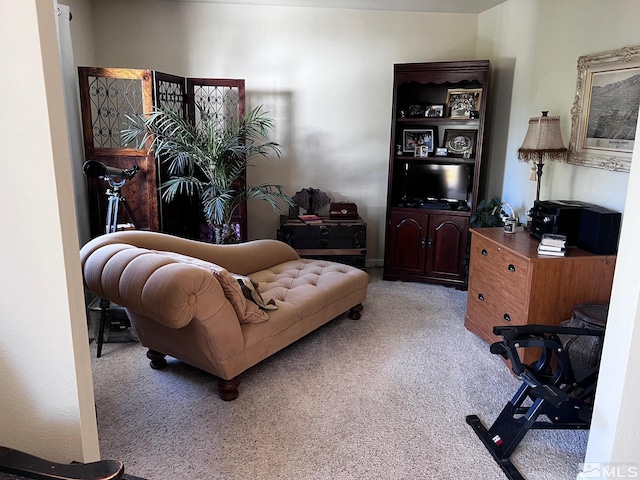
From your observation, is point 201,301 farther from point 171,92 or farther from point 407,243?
point 407,243

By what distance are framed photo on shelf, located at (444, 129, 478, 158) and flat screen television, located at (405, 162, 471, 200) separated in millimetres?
134

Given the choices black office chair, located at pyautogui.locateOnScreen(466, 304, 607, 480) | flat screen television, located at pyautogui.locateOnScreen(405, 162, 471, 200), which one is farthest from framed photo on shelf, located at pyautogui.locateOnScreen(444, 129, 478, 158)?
black office chair, located at pyautogui.locateOnScreen(466, 304, 607, 480)

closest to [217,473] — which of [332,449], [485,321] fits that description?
[332,449]

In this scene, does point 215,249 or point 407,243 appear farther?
point 407,243

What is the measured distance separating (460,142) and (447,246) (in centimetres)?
100

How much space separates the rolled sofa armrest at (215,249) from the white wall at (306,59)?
48.1 inches

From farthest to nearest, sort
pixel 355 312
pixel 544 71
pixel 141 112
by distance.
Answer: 1. pixel 141 112
2. pixel 355 312
3. pixel 544 71

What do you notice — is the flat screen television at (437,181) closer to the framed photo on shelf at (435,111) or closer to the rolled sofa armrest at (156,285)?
the framed photo on shelf at (435,111)

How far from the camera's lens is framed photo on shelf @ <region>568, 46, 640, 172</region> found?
266 cm

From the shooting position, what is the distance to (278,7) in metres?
4.46

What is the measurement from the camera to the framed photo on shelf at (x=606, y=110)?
266cm

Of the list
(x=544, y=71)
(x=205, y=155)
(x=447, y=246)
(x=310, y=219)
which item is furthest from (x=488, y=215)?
(x=205, y=155)

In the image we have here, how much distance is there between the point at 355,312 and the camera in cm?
360

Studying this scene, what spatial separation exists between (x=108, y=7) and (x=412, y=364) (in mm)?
4025
